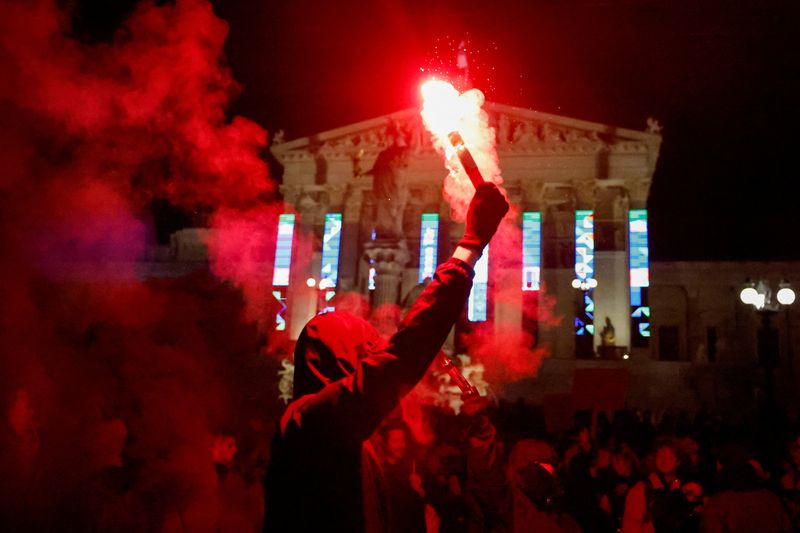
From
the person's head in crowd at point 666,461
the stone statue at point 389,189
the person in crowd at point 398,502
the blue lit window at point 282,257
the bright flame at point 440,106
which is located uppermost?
the stone statue at point 389,189

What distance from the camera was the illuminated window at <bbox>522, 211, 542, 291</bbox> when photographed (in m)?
33.0

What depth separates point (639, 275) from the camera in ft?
110

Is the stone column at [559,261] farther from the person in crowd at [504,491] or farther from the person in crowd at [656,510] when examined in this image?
the person in crowd at [504,491]

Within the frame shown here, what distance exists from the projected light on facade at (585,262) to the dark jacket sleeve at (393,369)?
104ft

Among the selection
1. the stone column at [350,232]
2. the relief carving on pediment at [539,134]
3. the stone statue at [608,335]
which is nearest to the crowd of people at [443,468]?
the stone statue at [608,335]

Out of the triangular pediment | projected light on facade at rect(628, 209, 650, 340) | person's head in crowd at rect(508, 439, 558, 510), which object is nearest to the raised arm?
person's head in crowd at rect(508, 439, 558, 510)

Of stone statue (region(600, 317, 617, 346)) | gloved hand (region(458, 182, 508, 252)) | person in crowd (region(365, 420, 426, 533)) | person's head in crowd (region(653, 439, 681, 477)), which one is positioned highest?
stone statue (region(600, 317, 617, 346))

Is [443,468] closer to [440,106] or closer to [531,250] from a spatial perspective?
[440,106]

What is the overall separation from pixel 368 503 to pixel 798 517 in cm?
630

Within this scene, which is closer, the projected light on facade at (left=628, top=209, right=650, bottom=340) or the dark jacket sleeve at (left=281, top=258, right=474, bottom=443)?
the dark jacket sleeve at (left=281, top=258, right=474, bottom=443)

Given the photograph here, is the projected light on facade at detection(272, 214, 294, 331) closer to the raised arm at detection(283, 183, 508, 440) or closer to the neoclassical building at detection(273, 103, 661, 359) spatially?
the neoclassical building at detection(273, 103, 661, 359)

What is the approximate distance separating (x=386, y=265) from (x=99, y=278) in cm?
2136

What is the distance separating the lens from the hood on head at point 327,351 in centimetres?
205

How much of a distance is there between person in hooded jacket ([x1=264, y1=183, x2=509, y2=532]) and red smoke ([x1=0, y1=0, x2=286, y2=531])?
3597 mm
